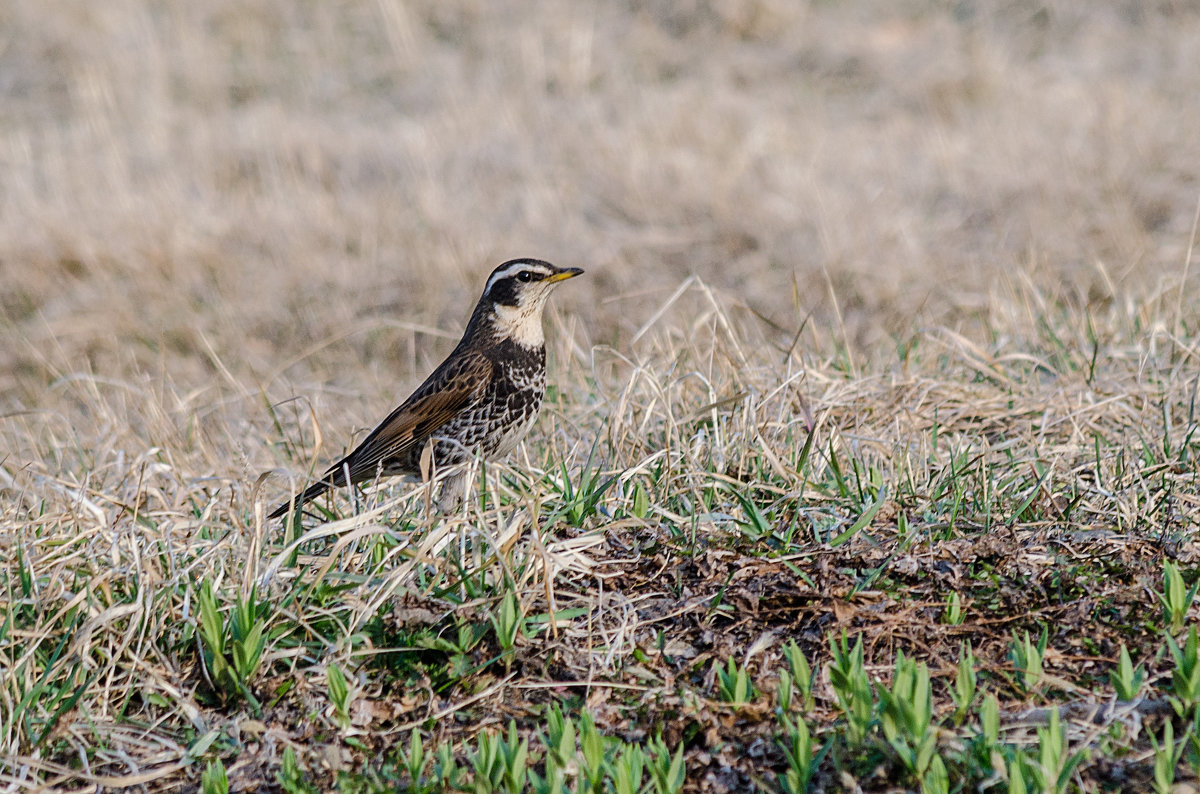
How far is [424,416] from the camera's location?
5234 mm

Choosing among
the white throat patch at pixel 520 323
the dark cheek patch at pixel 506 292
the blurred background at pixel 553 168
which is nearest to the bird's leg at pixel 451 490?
the white throat patch at pixel 520 323

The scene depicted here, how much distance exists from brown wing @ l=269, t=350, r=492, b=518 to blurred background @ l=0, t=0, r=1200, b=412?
6.62ft

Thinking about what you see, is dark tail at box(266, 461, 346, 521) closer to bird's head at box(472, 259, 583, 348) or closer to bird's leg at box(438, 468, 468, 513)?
bird's leg at box(438, 468, 468, 513)

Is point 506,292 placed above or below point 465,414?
above

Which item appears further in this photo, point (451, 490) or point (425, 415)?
point (425, 415)

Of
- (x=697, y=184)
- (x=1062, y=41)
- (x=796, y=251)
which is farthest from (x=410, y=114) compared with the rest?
(x=1062, y=41)

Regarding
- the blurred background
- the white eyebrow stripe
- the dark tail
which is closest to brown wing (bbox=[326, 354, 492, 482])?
the dark tail

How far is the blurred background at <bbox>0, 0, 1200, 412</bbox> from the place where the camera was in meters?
9.73

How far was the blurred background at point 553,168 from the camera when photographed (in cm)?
973

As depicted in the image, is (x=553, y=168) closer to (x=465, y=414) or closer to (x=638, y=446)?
(x=465, y=414)

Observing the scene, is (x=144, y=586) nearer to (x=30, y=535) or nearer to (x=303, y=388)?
(x=30, y=535)

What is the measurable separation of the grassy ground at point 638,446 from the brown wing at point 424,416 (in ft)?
0.58

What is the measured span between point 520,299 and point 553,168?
21.5 ft

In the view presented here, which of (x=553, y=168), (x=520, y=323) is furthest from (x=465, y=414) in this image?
(x=553, y=168)
